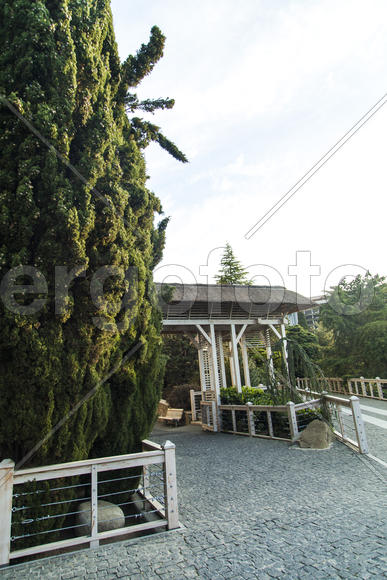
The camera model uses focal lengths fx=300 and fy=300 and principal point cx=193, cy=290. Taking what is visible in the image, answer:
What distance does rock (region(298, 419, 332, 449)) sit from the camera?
6336mm

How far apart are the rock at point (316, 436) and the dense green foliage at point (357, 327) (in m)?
12.7

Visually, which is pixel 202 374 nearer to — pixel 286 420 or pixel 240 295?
pixel 240 295

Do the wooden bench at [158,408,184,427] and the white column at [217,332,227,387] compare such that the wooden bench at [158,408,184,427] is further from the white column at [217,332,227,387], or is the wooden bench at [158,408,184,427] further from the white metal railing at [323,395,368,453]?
the white metal railing at [323,395,368,453]

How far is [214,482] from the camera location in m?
4.82

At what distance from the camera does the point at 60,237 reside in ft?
10.8

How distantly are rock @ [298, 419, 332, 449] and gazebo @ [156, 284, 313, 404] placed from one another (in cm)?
279

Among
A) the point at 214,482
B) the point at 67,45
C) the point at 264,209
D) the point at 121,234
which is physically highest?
the point at 67,45

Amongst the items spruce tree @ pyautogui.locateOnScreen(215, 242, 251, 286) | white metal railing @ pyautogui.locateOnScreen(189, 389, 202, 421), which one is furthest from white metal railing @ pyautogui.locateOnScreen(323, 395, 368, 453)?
spruce tree @ pyautogui.locateOnScreen(215, 242, 251, 286)

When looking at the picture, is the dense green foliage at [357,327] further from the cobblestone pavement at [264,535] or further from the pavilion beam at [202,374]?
the cobblestone pavement at [264,535]

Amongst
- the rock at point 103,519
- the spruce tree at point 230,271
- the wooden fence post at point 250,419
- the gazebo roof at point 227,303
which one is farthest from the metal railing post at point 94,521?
the spruce tree at point 230,271

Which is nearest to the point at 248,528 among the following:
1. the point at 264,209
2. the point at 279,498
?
the point at 279,498

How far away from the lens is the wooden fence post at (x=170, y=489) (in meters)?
3.25

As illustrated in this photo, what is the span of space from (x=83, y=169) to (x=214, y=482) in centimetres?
498

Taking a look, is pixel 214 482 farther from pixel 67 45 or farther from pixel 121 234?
pixel 67 45
